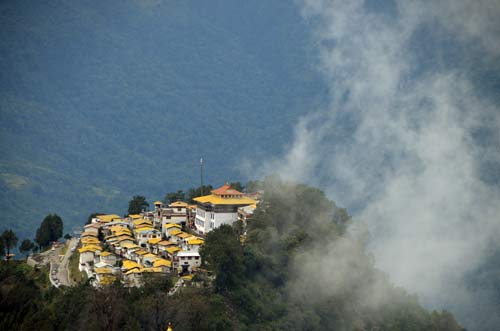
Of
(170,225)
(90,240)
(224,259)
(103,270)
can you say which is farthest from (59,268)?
(224,259)

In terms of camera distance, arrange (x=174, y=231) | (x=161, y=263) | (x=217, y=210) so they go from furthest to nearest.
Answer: (x=217, y=210) < (x=174, y=231) < (x=161, y=263)

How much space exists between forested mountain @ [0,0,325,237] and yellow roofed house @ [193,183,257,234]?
143ft

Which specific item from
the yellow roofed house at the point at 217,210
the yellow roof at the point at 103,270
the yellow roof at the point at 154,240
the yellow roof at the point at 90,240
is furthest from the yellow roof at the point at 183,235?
the yellow roof at the point at 90,240

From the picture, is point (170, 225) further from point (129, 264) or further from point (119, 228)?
point (129, 264)

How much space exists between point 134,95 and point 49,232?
303 feet

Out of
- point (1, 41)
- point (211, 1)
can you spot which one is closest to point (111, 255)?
point (1, 41)

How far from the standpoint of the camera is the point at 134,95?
14775 cm

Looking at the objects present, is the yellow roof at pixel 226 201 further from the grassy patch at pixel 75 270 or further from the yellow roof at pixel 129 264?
the grassy patch at pixel 75 270

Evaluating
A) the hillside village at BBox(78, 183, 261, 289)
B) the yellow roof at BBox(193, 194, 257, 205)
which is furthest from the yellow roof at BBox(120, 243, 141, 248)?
the yellow roof at BBox(193, 194, 257, 205)

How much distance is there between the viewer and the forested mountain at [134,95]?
372 feet

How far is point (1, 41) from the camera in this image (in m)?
151

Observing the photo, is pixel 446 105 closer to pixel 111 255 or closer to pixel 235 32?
pixel 235 32

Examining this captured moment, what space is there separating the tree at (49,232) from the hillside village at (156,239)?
3.52 m

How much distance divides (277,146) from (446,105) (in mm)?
33052
